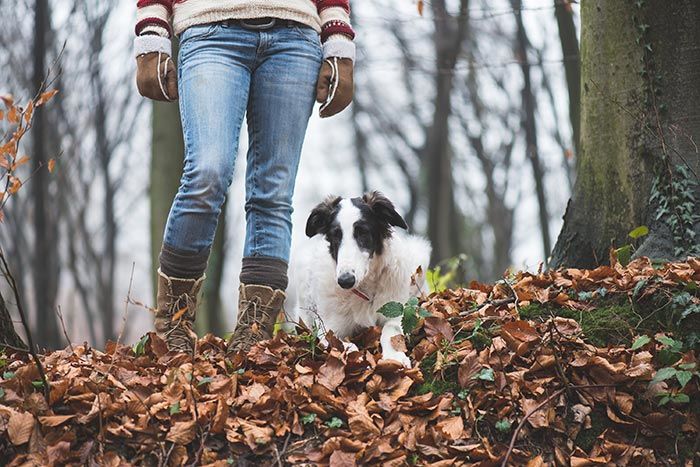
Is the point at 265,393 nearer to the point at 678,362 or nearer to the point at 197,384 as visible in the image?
the point at 197,384

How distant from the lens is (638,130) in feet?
17.6

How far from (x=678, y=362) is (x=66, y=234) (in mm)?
18217

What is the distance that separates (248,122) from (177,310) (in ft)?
3.78

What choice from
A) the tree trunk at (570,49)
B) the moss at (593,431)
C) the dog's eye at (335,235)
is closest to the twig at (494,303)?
the dog's eye at (335,235)

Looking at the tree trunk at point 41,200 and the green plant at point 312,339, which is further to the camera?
the tree trunk at point 41,200

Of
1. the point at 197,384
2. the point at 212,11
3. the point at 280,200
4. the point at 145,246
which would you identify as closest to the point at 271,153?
the point at 280,200

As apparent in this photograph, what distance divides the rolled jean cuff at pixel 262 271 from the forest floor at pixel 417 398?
35 centimetres

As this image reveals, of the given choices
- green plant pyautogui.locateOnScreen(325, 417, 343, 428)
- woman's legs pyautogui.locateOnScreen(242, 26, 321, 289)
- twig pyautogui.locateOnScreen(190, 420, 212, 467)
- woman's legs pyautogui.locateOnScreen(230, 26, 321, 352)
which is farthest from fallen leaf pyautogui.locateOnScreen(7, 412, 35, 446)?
woman's legs pyautogui.locateOnScreen(242, 26, 321, 289)

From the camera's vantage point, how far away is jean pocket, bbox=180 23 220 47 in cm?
425

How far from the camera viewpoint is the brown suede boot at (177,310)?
441cm

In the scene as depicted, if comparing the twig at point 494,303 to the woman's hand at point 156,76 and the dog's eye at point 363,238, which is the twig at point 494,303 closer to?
the dog's eye at point 363,238

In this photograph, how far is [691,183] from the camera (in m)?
5.09

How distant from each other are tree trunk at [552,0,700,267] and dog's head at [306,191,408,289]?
1.58m

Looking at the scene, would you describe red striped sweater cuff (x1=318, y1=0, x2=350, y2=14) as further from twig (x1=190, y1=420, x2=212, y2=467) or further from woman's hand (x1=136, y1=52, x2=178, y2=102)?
twig (x1=190, y1=420, x2=212, y2=467)
